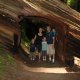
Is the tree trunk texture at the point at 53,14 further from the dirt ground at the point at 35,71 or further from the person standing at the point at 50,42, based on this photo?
the dirt ground at the point at 35,71

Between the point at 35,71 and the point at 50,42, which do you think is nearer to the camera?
the point at 35,71

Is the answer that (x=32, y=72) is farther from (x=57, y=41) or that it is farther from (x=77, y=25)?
(x=77, y=25)

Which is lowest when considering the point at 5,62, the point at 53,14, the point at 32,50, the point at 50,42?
the point at 32,50

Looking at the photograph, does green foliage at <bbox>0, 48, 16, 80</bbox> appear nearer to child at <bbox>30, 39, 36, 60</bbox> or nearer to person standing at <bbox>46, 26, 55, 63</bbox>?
child at <bbox>30, 39, 36, 60</bbox>

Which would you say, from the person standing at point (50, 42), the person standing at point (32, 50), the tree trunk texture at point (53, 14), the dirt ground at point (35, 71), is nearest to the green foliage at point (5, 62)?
the dirt ground at point (35, 71)

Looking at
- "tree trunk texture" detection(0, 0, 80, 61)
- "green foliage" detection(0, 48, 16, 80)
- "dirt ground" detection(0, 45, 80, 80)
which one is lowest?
"dirt ground" detection(0, 45, 80, 80)

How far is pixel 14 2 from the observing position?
14203mm

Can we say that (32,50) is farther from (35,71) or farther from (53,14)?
(53,14)

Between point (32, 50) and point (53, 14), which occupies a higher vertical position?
point (53, 14)

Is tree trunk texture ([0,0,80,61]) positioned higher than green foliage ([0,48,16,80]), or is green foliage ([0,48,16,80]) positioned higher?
tree trunk texture ([0,0,80,61])

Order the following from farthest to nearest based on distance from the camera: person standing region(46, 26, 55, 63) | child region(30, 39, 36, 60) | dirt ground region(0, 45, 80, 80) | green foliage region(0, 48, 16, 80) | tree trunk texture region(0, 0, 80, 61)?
person standing region(46, 26, 55, 63) < child region(30, 39, 36, 60) < tree trunk texture region(0, 0, 80, 61) < dirt ground region(0, 45, 80, 80) < green foliage region(0, 48, 16, 80)

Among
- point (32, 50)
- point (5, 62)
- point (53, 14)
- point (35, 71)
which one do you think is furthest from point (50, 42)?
point (5, 62)

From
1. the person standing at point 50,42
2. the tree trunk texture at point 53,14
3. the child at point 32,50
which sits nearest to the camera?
the tree trunk texture at point 53,14

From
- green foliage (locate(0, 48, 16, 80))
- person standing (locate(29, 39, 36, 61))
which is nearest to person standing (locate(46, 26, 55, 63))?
person standing (locate(29, 39, 36, 61))
